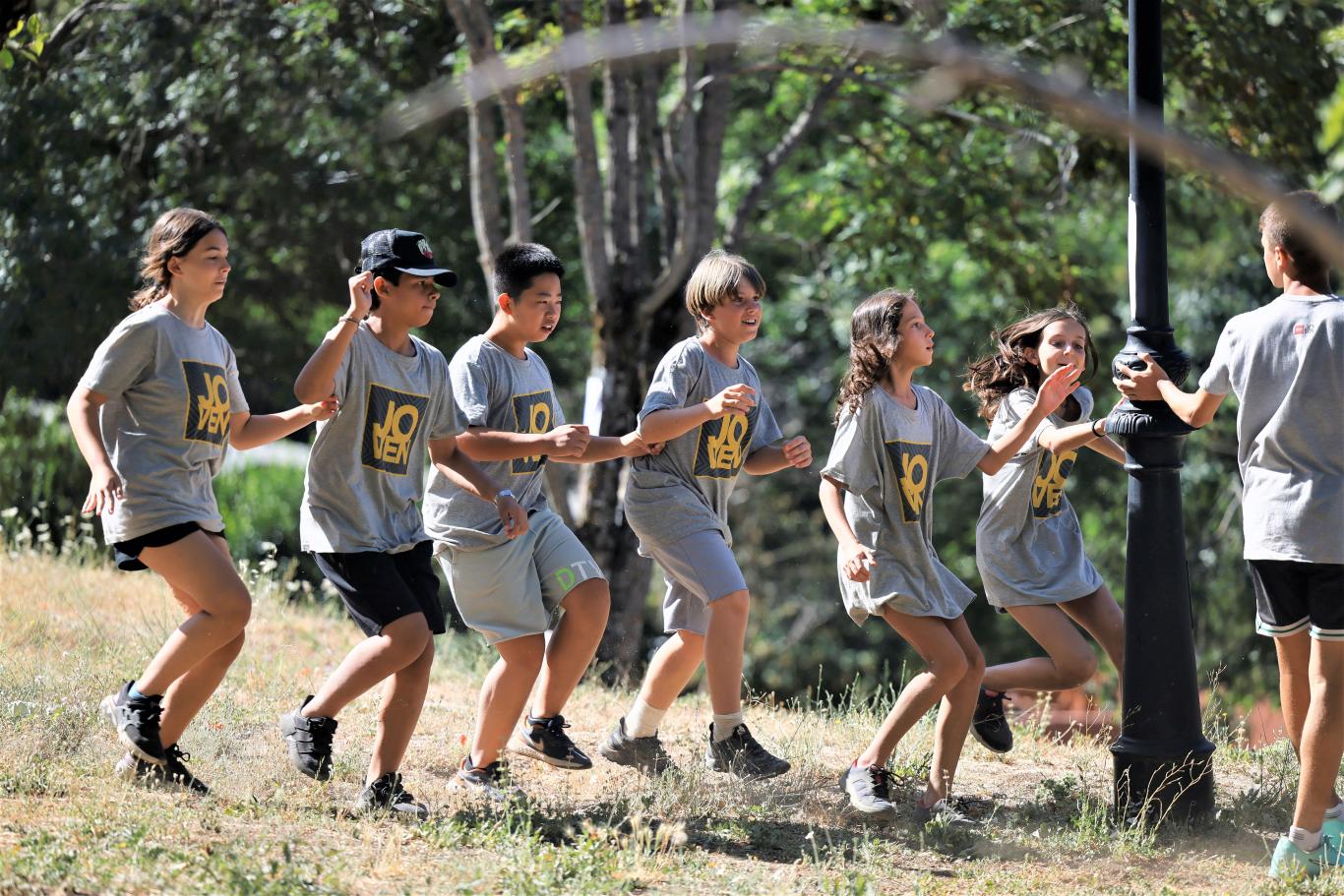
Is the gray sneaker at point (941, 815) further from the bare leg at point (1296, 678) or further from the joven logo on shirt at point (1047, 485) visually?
the joven logo on shirt at point (1047, 485)

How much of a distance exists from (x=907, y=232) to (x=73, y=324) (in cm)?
650

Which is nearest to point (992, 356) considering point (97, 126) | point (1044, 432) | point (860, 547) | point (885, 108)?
point (1044, 432)

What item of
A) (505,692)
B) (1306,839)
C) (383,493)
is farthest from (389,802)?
(1306,839)

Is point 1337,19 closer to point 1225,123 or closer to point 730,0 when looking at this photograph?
point 1225,123

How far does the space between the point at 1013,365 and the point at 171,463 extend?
3.21 metres

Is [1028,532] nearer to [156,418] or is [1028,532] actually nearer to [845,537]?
[845,537]

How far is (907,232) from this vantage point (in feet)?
37.8

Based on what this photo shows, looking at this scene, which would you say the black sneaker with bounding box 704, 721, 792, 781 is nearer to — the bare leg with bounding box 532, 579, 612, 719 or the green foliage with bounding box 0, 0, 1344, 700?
the bare leg with bounding box 532, 579, 612, 719

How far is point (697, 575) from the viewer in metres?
5.15

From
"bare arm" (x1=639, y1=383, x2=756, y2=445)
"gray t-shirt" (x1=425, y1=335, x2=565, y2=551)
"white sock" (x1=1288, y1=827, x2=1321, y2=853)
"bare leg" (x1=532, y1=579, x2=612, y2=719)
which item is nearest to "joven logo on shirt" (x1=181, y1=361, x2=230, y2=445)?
"gray t-shirt" (x1=425, y1=335, x2=565, y2=551)

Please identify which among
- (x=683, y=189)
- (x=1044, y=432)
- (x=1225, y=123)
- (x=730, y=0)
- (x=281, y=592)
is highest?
(x=730, y=0)

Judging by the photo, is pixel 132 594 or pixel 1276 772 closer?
pixel 1276 772

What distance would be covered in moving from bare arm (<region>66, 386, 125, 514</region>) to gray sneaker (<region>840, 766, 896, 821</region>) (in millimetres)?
2633

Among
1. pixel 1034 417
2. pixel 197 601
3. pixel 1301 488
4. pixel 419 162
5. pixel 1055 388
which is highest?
pixel 419 162
